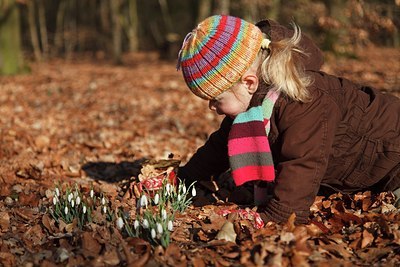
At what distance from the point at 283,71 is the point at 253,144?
500mm

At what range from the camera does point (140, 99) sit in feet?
31.8

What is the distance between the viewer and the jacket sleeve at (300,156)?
116 inches

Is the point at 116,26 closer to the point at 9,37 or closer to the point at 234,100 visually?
the point at 9,37

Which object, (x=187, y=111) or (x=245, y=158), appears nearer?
(x=245, y=158)

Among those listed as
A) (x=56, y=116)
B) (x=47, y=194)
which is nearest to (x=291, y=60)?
(x=47, y=194)

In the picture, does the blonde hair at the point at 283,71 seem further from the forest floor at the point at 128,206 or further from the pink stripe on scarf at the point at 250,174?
the forest floor at the point at 128,206

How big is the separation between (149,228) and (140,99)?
7.16m

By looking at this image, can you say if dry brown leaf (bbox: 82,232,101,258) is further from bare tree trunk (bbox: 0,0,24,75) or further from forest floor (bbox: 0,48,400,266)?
bare tree trunk (bbox: 0,0,24,75)

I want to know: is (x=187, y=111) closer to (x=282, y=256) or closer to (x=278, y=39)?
(x=278, y=39)

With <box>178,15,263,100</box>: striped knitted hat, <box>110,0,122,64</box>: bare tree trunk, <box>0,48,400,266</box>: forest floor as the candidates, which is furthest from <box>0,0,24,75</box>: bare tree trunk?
<box>178,15,263,100</box>: striped knitted hat

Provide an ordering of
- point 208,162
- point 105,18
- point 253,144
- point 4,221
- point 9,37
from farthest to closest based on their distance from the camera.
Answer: point 105,18, point 9,37, point 208,162, point 4,221, point 253,144

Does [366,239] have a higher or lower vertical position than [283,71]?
lower

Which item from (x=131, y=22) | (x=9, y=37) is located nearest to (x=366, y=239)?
(x=9, y=37)

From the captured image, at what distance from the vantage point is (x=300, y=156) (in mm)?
2953
